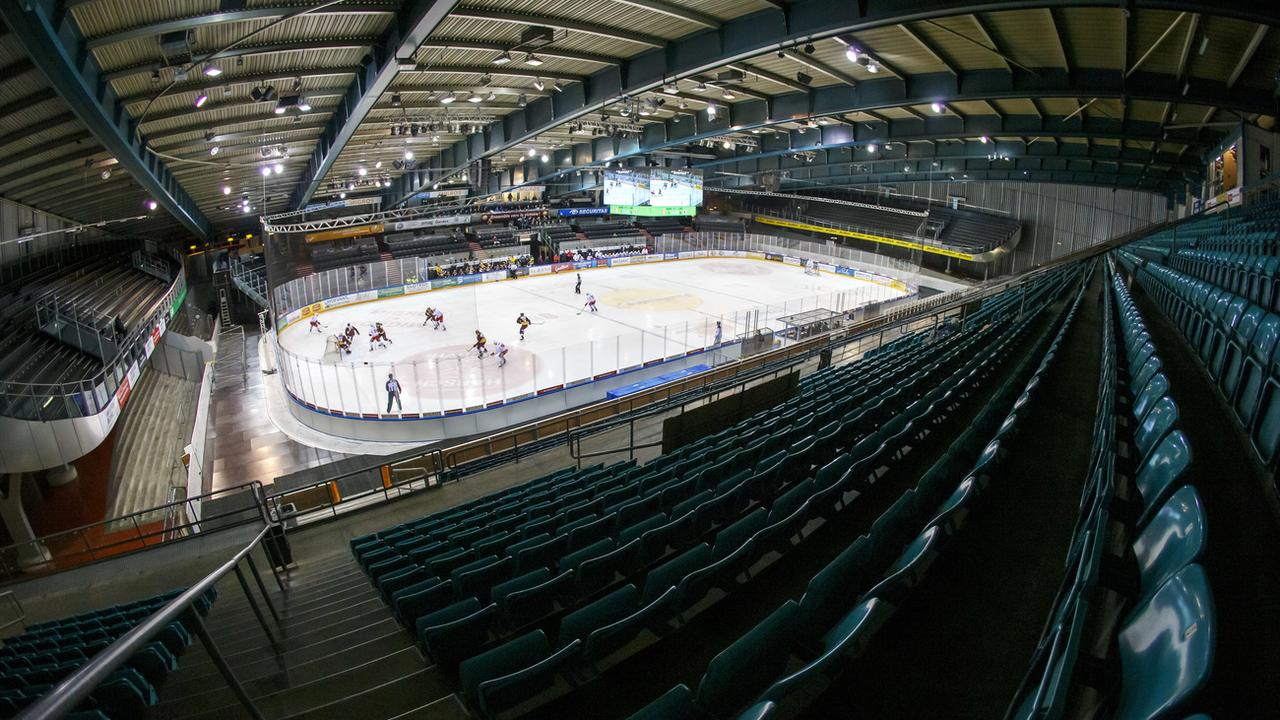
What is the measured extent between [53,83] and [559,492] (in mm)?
9379

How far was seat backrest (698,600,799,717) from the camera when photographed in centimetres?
264

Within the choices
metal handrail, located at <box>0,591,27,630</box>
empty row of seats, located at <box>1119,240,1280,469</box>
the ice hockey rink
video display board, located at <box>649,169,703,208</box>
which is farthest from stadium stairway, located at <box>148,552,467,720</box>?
video display board, located at <box>649,169,703,208</box>

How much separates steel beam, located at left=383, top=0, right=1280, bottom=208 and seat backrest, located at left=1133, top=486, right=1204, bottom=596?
784cm

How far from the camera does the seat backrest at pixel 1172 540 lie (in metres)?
2.16

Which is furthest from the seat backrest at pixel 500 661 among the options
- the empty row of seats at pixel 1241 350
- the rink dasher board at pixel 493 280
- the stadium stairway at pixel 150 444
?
the rink dasher board at pixel 493 280

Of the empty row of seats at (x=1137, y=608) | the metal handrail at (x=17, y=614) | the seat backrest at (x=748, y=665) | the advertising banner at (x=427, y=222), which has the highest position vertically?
the advertising banner at (x=427, y=222)

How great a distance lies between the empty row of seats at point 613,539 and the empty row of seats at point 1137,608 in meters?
1.80

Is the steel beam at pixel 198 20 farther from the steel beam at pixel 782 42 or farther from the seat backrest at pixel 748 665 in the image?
the seat backrest at pixel 748 665

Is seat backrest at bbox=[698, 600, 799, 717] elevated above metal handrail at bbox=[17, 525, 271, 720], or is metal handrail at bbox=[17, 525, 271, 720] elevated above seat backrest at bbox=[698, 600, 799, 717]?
metal handrail at bbox=[17, 525, 271, 720]

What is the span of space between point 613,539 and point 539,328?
2285cm

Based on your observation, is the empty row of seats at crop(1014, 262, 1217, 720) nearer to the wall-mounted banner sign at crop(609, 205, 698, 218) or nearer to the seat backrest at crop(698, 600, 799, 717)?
the seat backrest at crop(698, 600, 799, 717)

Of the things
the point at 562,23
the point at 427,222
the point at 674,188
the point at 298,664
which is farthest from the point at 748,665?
the point at 427,222

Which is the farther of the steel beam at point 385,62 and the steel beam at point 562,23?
the steel beam at point 562,23

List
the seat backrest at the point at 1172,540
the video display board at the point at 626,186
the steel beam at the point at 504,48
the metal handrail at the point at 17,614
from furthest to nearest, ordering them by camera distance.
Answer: the video display board at the point at 626,186
the steel beam at the point at 504,48
the metal handrail at the point at 17,614
the seat backrest at the point at 1172,540
